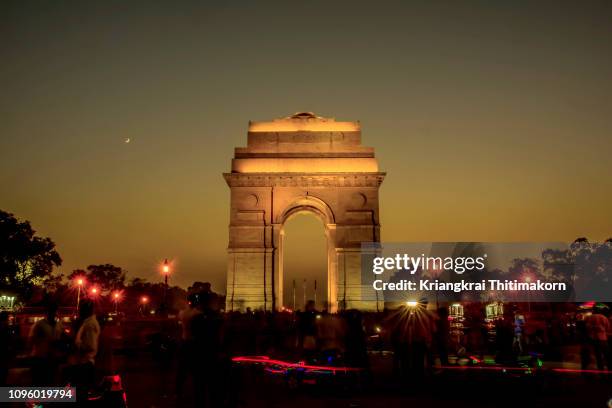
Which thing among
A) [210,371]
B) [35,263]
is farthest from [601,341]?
[35,263]

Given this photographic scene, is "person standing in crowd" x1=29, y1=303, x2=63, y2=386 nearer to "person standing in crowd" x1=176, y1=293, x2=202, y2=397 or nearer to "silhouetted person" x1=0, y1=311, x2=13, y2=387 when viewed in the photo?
"silhouetted person" x1=0, y1=311, x2=13, y2=387

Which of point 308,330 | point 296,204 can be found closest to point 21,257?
point 296,204

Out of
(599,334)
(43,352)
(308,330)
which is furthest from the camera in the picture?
(599,334)

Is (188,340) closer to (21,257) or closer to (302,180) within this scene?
(302,180)

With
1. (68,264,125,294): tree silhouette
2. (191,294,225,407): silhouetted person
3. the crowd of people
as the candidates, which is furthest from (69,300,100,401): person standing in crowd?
(68,264,125,294): tree silhouette

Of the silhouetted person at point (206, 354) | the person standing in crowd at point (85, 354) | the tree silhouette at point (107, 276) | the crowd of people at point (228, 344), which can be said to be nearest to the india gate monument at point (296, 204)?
the crowd of people at point (228, 344)

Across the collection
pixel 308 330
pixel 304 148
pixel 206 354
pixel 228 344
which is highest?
pixel 304 148
